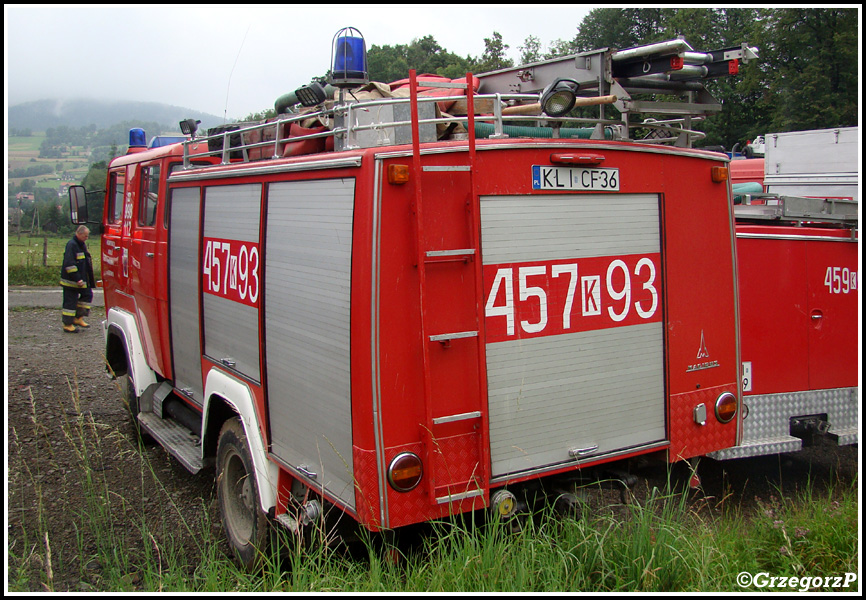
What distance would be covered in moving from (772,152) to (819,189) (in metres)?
→ 0.94

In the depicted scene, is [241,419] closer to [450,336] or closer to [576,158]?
[450,336]

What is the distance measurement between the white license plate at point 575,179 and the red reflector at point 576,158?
0.12 ft

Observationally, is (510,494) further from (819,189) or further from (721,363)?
(819,189)

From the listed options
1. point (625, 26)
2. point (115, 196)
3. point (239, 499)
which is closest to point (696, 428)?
point (239, 499)

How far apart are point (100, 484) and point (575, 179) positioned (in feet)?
15.3

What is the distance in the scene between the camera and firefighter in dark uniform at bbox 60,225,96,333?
1291 centimetres

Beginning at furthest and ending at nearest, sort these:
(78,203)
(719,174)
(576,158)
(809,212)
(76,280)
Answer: (76,280) → (78,203) → (809,212) → (719,174) → (576,158)

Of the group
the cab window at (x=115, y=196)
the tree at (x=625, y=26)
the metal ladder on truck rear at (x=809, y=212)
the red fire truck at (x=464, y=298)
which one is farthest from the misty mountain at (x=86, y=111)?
the red fire truck at (x=464, y=298)

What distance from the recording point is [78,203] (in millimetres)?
7488

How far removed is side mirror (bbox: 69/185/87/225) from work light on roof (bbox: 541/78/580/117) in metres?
5.50

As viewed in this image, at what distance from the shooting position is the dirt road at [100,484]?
453 centimetres

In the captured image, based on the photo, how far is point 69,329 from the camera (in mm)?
13070

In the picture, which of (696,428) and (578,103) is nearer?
(578,103)

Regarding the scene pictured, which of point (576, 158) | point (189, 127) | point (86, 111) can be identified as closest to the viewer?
point (576, 158)
